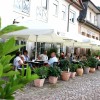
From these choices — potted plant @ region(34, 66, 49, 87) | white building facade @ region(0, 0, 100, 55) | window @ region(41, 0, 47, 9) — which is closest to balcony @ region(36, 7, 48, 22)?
white building facade @ region(0, 0, 100, 55)

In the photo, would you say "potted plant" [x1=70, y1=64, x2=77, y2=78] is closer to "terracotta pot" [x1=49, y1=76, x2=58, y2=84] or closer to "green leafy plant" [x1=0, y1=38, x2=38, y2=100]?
"terracotta pot" [x1=49, y1=76, x2=58, y2=84]

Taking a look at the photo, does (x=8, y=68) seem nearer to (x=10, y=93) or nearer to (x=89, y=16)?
(x=10, y=93)

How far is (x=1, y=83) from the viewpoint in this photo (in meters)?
1.31

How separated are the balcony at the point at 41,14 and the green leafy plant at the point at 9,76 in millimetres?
17092

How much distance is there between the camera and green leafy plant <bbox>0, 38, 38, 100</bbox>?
1217 mm

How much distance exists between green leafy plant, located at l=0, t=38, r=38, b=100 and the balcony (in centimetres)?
1709

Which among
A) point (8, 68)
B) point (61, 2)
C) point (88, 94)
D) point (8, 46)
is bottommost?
point (88, 94)

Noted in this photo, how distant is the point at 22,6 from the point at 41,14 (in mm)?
2662

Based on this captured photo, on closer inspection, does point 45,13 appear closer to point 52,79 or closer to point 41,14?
point 41,14

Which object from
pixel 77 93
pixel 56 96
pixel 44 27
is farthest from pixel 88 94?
pixel 44 27

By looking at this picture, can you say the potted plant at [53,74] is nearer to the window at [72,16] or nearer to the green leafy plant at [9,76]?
the green leafy plant at [9,76]

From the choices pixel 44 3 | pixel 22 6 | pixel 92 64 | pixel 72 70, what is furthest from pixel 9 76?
pixel 44 3

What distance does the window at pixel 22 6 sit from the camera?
1576cm

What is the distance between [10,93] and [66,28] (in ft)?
74.6
